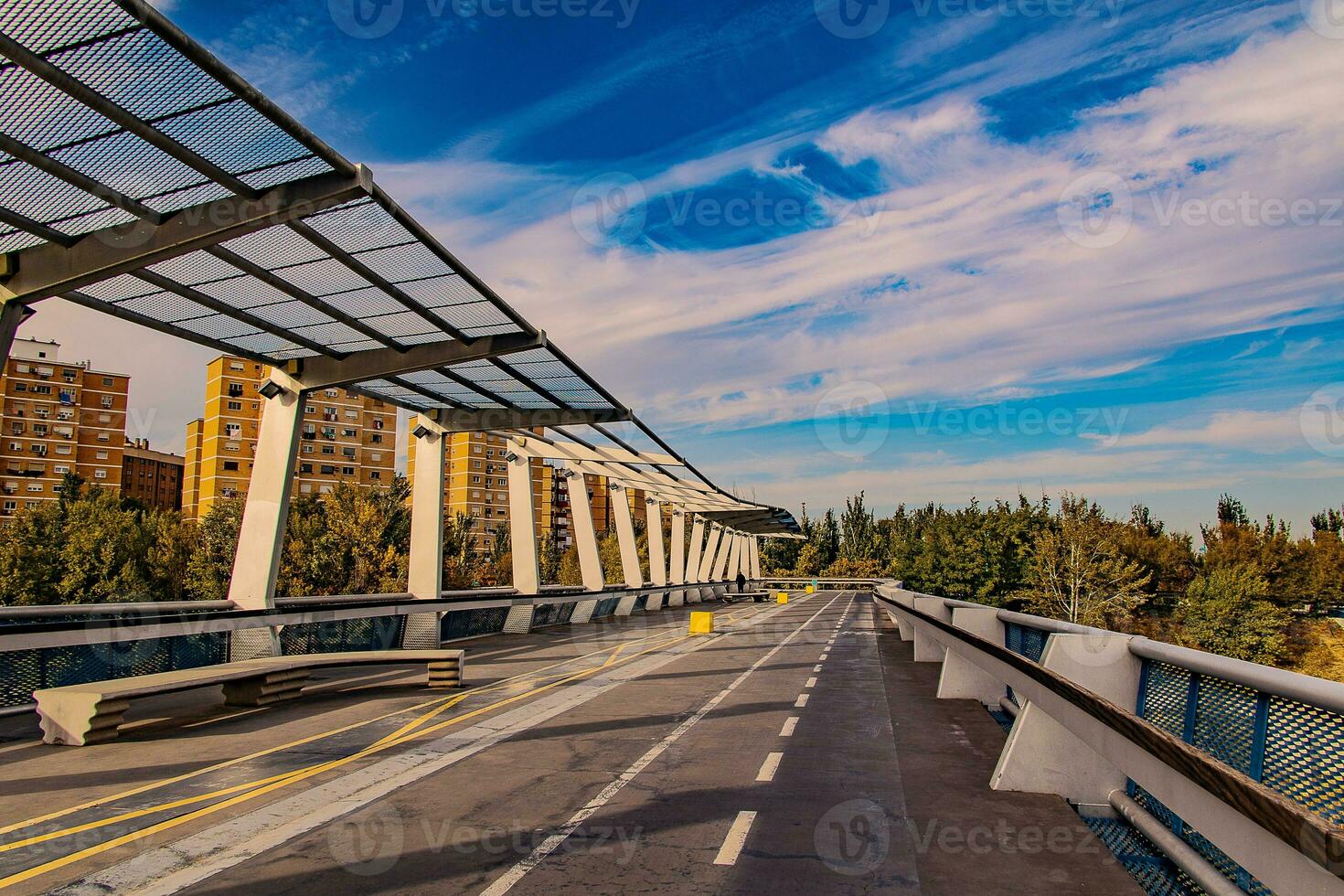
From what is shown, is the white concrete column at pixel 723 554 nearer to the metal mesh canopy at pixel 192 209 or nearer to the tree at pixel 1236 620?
the tree at pixel 1236 620

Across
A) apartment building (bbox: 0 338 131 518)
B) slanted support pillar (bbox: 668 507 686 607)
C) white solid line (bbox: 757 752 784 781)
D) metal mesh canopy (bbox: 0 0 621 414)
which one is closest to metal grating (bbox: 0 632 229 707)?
metal mesh canopy (bbox: 0 0 621 414)

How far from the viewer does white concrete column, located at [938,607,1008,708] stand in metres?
10.7

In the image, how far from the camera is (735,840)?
5.89 metres

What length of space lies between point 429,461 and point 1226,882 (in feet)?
65.9

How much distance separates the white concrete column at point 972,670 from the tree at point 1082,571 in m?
63.5

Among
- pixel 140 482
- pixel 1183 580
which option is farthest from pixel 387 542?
pixel 1183 580

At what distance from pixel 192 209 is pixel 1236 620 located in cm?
7810

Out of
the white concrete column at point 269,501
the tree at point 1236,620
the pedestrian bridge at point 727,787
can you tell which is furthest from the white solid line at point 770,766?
the tree at point 1236,620

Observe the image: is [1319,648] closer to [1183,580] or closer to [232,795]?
[1183,580]

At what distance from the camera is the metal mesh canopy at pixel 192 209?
7824mm

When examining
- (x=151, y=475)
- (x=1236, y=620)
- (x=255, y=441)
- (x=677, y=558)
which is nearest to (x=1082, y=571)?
(x=1236, y=620)

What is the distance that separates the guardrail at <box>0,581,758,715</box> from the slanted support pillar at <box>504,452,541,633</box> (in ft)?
14.7

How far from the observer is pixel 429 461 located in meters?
22.1

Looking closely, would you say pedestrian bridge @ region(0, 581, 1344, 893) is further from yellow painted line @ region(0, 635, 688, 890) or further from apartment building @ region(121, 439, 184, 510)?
apartment building @ region(121, 439, 184, 510)
